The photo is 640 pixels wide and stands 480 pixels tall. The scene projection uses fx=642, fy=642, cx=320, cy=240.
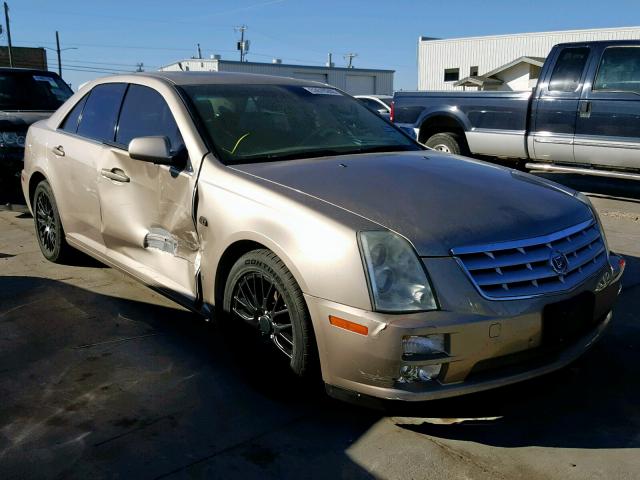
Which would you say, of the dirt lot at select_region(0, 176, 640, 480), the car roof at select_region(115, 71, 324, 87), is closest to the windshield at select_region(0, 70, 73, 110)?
the car roof at select_region(115, 71, 324, 87)

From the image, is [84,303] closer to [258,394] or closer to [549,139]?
[258,394]

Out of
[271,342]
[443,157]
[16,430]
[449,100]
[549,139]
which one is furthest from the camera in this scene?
[449,100]

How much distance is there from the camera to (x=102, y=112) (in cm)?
470

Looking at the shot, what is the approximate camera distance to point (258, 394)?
3.24 m

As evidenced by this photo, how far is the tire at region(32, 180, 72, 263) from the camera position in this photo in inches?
207

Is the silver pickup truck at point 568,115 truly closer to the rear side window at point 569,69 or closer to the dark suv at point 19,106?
the rear side window at point 569,69

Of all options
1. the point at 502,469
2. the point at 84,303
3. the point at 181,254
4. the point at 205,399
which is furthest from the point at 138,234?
the point at 502,469

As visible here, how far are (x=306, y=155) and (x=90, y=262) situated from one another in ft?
9.14

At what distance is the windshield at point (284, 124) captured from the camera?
12.3ft

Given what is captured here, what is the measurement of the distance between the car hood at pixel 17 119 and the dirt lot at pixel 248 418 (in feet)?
13.6

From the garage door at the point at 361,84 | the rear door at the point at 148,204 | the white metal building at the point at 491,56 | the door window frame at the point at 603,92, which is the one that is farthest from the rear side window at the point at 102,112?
the garage door at the point at 361,84

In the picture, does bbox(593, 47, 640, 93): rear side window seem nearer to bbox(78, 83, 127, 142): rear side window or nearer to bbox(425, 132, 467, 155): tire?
bbox(425, 132, 467, 155): tire

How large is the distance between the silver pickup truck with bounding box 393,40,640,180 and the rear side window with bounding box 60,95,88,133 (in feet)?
19.0

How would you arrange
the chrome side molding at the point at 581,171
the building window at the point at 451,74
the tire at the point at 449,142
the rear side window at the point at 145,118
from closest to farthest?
the rear side window at the point at 145,118 < the chrome side molding at the point at 581,171 < the tire at the point at 449,142 < the building window at the point at 451,74
